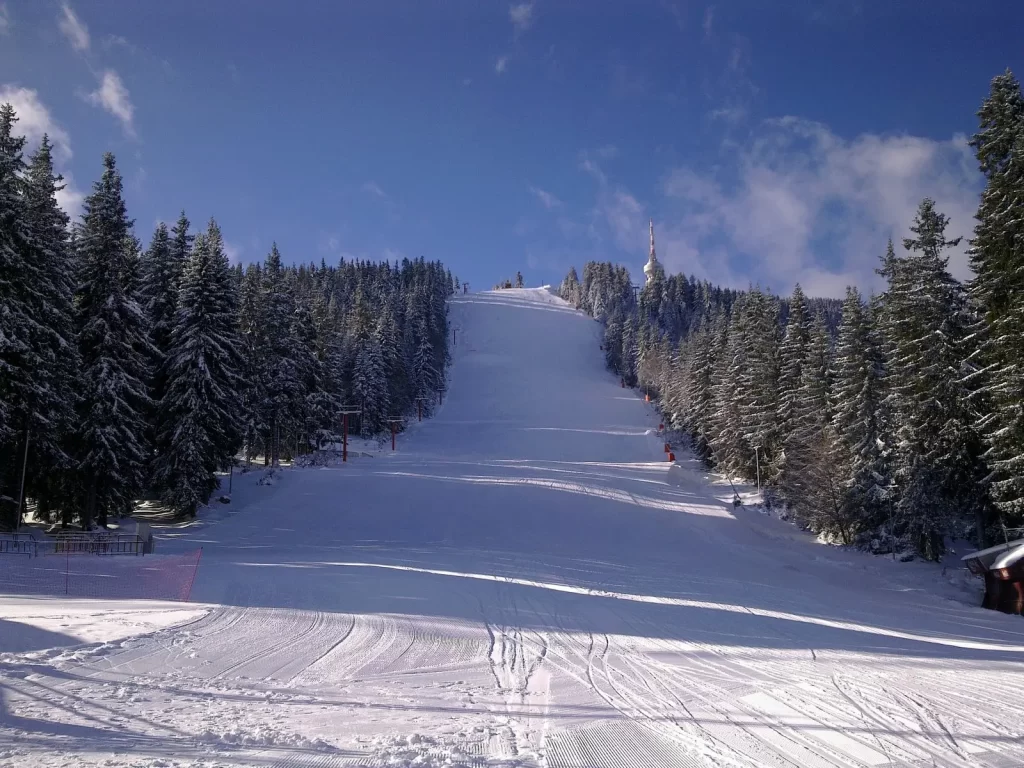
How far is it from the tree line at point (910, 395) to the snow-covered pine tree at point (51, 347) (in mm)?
30850

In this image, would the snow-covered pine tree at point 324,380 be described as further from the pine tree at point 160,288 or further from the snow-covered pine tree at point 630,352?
the snow-covered pine tree at point 630,352

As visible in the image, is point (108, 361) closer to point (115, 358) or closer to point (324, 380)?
point (115, 358)

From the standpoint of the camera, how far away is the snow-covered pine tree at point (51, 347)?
20.9m

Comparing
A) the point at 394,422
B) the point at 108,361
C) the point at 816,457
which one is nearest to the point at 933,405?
the point at 816,457

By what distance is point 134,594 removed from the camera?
13.6 meters

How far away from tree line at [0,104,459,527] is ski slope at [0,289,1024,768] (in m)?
4.06

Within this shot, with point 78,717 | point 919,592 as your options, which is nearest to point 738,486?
point 919,592

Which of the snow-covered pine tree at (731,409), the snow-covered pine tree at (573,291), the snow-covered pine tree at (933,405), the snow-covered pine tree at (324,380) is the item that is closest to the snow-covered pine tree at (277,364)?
the snow-covered pine tree at (324,380)

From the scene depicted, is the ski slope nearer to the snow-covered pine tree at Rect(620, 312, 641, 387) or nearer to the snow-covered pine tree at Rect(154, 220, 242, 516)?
the snow-covered pine tree at Rect(154, 220, 242, 516)

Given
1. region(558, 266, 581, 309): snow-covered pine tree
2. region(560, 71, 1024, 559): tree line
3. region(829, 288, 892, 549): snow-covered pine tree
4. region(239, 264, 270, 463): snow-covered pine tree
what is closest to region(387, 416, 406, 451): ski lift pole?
region(239, 264, 270, 463): snow-covered pine tree

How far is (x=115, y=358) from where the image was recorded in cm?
2473

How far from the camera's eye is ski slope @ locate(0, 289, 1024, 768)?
596cm

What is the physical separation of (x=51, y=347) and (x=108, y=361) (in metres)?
2.60

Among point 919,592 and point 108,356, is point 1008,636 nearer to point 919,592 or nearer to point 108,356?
point 919,592
